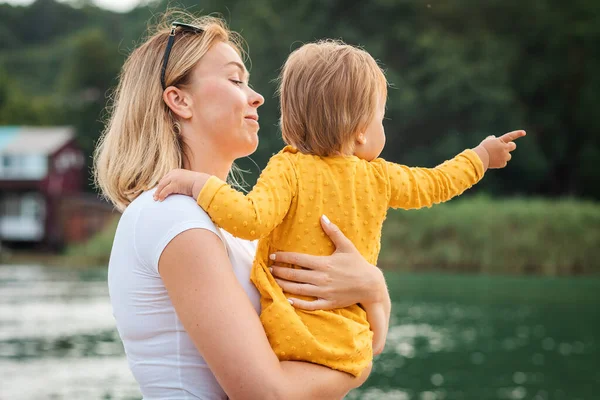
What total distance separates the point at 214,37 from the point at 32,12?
77459 millimetres

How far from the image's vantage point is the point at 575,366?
584 inches

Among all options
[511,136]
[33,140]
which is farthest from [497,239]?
[33,140]

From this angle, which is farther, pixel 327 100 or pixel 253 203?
pixel 327 100

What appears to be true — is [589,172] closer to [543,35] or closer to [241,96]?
[543,35]

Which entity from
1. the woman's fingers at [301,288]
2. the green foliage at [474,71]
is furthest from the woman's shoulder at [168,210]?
the green foliage at [474,71]

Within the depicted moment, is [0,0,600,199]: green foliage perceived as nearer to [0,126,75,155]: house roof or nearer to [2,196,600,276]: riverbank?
[2,196,600,276]: riverbank

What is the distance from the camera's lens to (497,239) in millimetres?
25766

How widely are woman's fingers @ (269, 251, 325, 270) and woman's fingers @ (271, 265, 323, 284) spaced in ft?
0.05

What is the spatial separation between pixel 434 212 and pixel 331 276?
24.9m

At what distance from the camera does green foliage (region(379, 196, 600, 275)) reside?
25.5 meters

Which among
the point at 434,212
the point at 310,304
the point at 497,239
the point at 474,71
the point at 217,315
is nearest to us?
the point at 217,315

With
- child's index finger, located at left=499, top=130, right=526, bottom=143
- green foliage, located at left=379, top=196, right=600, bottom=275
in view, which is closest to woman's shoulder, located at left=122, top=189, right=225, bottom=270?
child's index finger, located at left=499, top=130, right=526, bottom=143

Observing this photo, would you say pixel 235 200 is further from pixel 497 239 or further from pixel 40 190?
pixel 40 190

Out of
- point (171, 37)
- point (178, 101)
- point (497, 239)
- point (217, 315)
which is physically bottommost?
point (217, 315)
